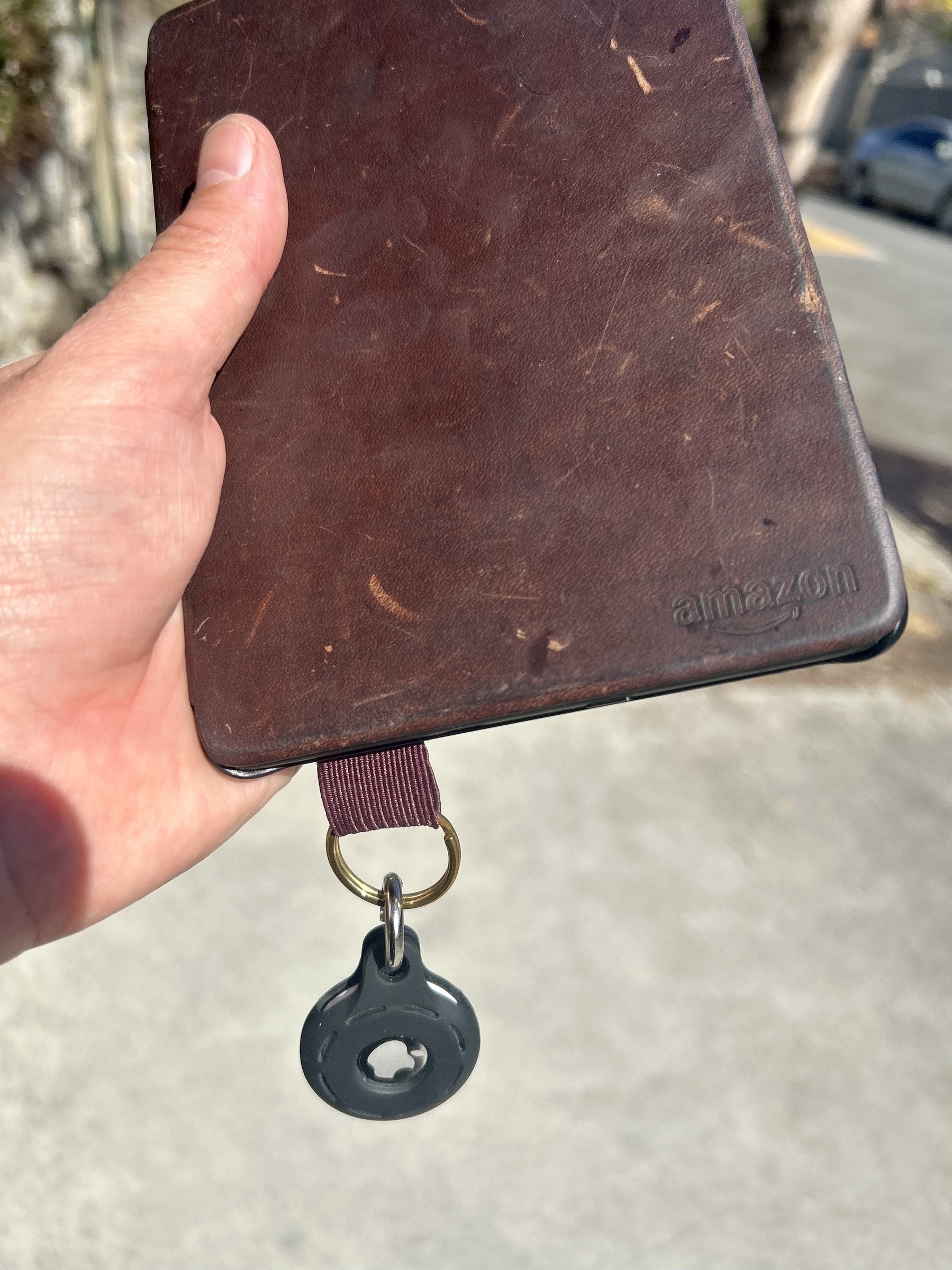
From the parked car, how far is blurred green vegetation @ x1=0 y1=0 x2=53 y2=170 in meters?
10.5

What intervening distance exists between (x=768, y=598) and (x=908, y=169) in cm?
1266

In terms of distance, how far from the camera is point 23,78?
3.49 meters

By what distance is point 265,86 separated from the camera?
128cm

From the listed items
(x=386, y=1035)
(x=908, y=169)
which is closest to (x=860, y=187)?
(x=908, y=169)

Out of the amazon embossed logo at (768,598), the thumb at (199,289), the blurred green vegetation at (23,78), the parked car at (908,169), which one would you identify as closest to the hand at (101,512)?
the thumb at (199,289)

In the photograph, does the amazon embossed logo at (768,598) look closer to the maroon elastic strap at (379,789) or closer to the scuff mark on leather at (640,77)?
the maroon elastic strap at (379,789)

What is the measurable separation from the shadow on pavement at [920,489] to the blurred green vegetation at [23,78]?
13.1ft

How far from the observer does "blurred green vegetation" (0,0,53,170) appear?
3381 millimetres

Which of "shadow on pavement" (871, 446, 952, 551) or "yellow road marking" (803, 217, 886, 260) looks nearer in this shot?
"shadow on pavement" (871, 446, 952, 551)

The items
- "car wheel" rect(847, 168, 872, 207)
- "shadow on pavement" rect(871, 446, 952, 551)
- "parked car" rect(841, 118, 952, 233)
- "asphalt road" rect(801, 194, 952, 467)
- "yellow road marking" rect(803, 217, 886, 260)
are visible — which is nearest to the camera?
"shadow on pavement" rect(871, 446, 952, 551)

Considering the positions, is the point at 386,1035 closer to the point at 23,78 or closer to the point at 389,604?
the point at 389,604

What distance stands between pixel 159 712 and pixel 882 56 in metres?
17.3

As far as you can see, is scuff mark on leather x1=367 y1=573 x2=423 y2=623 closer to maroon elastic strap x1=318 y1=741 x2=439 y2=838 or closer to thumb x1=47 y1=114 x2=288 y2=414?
maroon elastic strap x1=318 y1=741 x2=439 y2=838

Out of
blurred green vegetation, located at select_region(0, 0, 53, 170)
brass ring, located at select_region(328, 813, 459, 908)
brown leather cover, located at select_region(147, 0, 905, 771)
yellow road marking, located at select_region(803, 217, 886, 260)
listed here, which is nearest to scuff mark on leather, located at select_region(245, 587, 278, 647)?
brown leather cover, located at select_region(147, 0, 905, 771)
